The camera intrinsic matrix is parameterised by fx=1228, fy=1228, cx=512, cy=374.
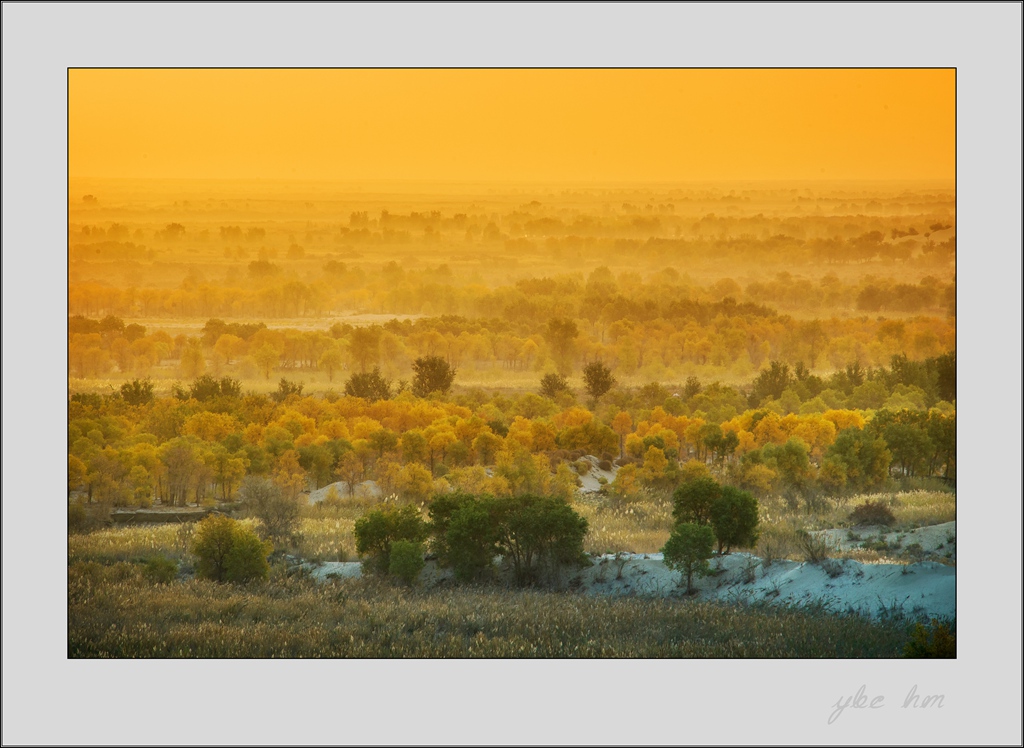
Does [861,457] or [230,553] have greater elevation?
[861,457]

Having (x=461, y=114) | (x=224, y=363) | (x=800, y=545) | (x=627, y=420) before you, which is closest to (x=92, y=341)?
(x=224, y=363)

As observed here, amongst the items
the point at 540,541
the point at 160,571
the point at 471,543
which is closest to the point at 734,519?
the point at 540,541

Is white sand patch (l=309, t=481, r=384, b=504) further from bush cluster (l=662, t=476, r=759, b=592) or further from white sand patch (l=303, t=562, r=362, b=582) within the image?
bush cluster (l=662, t=476, r=759, b=592)

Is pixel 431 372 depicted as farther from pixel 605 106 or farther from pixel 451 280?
pixel 605 106

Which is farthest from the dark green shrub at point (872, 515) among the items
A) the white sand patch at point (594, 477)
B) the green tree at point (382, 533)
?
the green tree at point (382, 533)

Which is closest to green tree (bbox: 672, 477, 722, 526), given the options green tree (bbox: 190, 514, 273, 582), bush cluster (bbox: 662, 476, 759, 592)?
bush cluster (bbox: 662, 476, 759, 592)

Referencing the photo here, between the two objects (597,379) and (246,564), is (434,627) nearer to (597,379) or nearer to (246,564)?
(246,564)
